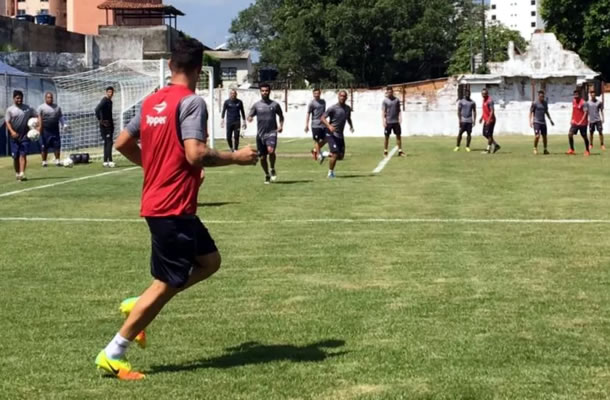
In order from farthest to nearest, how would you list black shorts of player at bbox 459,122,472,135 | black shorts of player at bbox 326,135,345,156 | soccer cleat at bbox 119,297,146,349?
black shorts of player at bbox 459,122,472,135
black shorts of player at bbox 326,135,345,156
soccer cleat at bbox 119,297,146,349

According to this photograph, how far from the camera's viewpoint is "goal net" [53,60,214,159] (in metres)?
34.0

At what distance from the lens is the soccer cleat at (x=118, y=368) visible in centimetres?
562

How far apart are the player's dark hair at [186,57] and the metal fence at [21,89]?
91.8ft

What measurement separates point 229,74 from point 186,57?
344 ft

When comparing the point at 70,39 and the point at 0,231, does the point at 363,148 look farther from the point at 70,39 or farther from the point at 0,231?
the point at 70,39

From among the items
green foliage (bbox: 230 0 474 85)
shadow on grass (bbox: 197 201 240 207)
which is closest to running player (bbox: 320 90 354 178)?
shadow on grass (bbox: 197 201 240 207)

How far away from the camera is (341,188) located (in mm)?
17984

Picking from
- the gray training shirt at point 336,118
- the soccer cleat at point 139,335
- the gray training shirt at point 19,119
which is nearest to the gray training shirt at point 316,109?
the gray training shirt at point 336,118

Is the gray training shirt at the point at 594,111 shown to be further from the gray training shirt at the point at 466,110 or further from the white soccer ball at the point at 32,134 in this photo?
the white soccer ball at the point at 32,134

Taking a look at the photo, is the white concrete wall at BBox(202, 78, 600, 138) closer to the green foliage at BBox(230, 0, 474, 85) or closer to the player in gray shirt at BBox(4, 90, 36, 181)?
the green foliage at BBox(230, 0, 474, 85)

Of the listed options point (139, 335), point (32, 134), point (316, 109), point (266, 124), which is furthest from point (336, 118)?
point (139, 335)

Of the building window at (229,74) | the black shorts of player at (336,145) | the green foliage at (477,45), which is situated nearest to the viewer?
the black shorts of player at (336,145)

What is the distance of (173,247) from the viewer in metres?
5.71

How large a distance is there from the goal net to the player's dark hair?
92.7 feet
